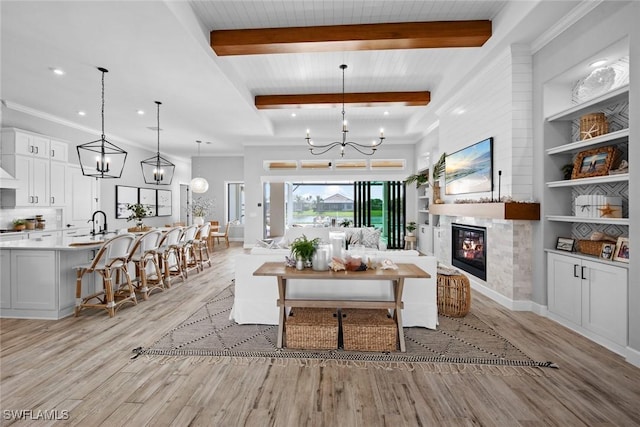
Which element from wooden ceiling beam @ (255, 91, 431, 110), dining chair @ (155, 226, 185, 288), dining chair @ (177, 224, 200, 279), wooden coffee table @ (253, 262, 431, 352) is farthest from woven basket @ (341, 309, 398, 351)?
wooden ceiling beam @ (255, 91, 431, 110)

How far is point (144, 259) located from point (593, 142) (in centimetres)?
544

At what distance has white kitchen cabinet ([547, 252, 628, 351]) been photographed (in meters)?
2.60

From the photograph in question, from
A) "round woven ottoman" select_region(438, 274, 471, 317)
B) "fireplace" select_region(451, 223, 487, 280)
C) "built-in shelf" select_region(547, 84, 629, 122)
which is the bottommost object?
"round woven ottoman" select_region(438, 274, 471, 317)

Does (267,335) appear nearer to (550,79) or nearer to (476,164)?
(476,164)

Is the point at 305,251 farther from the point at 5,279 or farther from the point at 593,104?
the point at 5,279

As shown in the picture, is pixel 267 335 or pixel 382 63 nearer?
pixel 267 335

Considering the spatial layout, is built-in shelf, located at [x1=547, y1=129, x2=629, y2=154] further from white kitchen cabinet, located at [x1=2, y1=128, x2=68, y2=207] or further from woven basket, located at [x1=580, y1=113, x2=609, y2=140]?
white kitchen cabinet, located at [x1=2, y1=128, x2=68, y2=207]

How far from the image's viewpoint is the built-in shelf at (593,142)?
8.70 ft

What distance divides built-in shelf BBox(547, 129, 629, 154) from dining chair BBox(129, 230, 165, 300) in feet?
17.0

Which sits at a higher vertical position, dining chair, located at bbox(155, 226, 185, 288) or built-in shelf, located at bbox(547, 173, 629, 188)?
built-in shelf, located at bbox(547, 173, 629, 188)

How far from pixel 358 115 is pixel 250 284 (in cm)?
523

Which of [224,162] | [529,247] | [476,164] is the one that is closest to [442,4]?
[476,164]

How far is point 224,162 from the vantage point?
1064 cm

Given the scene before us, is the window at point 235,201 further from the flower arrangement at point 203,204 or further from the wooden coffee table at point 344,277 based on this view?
the wooden coffee table at point 344,277
